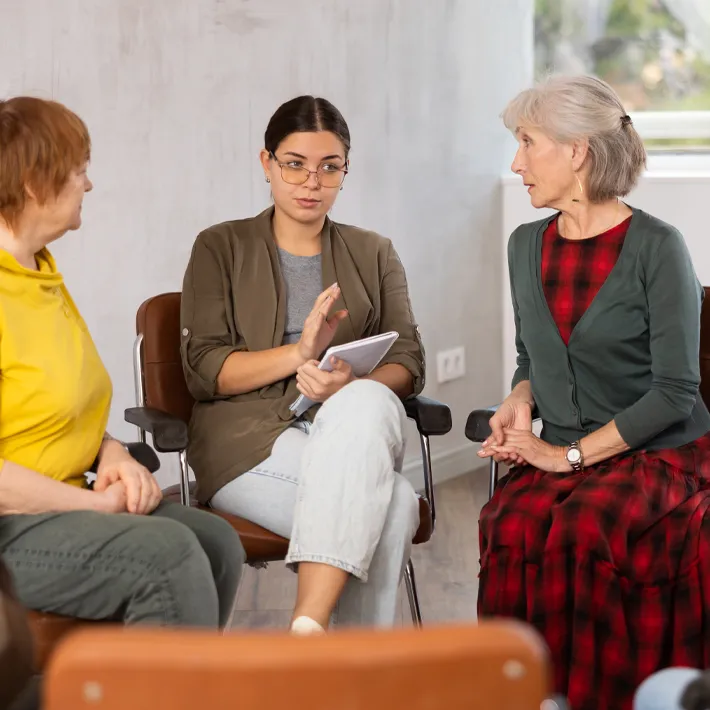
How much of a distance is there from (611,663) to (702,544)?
0.28 m

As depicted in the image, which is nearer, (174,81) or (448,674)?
(448,674)

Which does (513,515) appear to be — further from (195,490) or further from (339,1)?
(339,1)

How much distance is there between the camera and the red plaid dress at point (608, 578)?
2.04 meters

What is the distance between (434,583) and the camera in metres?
3.19

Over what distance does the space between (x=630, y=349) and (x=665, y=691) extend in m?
1.13

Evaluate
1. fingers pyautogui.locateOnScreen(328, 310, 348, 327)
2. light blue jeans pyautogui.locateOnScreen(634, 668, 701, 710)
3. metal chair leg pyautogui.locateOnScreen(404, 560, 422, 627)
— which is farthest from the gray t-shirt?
light blue jeans pyautogui.locateOnScreen(634, 668, 701, 710)

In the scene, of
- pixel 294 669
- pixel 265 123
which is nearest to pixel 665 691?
pixel 294 669

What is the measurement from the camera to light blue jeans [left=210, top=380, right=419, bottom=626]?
80.9 inches

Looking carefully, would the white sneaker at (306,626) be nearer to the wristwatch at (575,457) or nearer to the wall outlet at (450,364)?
the wristwatch at (575,457)

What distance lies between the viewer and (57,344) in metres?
1.90

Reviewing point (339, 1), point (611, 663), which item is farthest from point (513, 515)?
point (339, 1)

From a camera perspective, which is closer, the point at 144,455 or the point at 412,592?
the point at 144,455

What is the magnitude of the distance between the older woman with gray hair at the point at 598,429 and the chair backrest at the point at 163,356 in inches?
29.5

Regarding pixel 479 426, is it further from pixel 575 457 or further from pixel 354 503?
pixel 354 503
